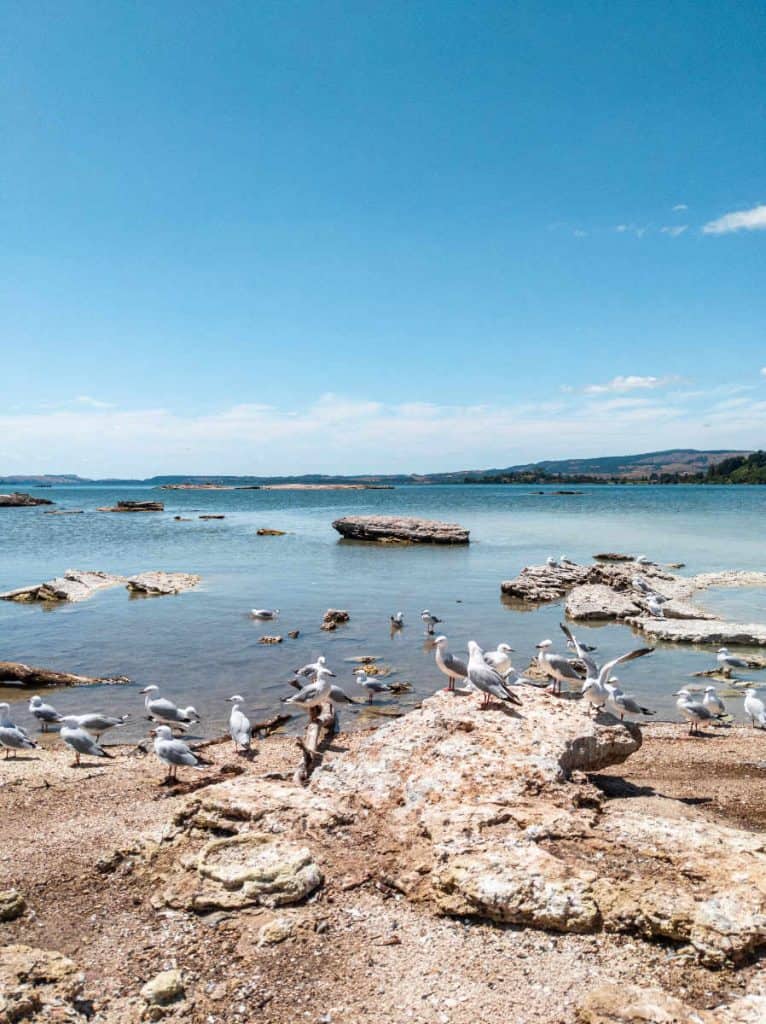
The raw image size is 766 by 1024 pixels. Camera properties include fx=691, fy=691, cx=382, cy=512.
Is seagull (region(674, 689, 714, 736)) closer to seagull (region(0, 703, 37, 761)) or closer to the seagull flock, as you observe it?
the seagull flock

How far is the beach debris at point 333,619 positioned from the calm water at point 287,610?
33cm

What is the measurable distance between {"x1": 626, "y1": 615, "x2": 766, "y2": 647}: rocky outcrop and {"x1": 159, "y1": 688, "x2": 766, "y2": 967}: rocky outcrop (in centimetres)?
1072

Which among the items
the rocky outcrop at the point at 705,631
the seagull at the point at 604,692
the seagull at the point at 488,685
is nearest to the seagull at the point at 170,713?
the seagull at the point at 488,685

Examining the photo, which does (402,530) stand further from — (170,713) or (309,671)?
(170,713)

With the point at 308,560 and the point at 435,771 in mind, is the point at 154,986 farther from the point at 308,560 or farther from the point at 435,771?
the point at 308,560

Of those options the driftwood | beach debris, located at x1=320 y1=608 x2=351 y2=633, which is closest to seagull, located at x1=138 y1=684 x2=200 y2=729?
the driftwood

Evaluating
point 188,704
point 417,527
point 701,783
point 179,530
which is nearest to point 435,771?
point 701,783

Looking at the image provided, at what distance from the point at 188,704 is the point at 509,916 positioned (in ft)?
29.4

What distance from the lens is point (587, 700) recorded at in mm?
9453

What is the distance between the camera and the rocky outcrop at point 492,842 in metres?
4.94

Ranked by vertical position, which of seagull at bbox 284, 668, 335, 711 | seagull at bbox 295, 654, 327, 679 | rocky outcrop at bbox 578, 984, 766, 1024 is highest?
rocky outcrop at bbox 578, 984, 766, 1024

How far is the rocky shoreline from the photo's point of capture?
14.7ft

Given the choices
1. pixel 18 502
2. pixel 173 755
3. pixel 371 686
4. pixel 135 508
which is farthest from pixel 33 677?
pixel 18 502

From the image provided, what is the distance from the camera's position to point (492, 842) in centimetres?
568
